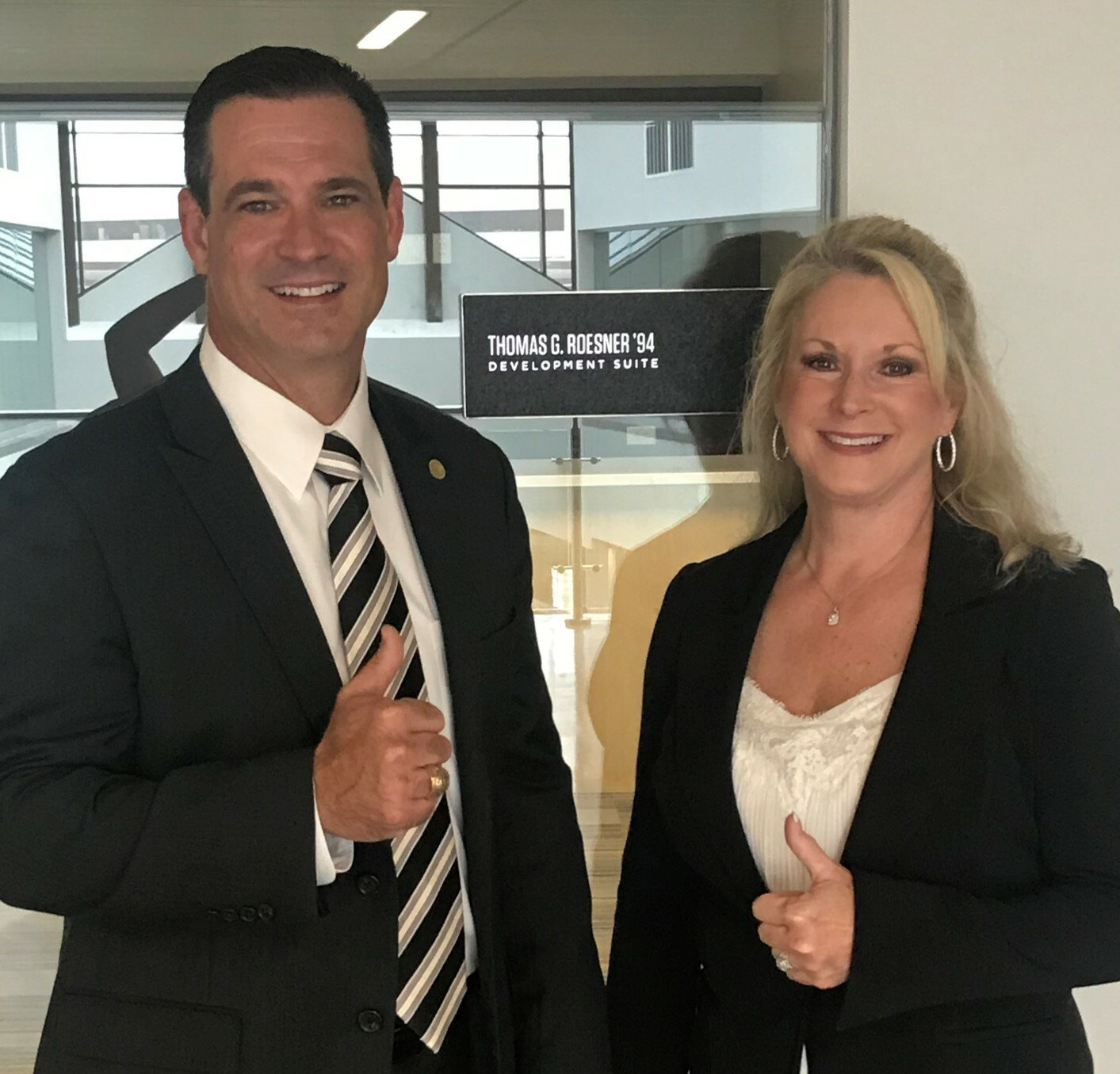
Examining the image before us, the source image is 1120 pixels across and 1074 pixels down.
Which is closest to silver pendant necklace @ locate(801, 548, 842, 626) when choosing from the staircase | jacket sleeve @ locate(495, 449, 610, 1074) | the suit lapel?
jacket sleeve @ locate(495, 449, 610, 1074)

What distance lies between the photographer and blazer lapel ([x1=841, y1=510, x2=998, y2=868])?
164 centimetres

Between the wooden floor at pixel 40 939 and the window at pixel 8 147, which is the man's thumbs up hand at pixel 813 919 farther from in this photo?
the window at pixel 8 147

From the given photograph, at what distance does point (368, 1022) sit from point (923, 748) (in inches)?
30.5

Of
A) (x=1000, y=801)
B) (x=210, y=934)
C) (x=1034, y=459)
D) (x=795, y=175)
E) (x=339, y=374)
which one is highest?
(x=795, y=175)

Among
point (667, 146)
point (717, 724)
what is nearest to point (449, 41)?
point (667, 146)

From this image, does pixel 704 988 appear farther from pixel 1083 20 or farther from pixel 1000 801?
pixel 1083 20

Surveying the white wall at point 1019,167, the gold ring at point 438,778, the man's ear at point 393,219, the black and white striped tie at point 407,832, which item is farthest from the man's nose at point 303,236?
the white wall at point 1019,167

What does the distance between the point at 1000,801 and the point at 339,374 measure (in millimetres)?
1015

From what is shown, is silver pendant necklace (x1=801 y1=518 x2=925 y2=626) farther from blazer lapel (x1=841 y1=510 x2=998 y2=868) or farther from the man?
the man

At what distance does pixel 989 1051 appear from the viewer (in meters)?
1.63

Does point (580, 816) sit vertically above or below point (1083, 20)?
below

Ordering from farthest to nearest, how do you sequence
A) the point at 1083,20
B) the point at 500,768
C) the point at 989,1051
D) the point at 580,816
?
1. the point at 580,816
2. the point at 1083,20
3. the point at 500,768
4. the point at 989,1051

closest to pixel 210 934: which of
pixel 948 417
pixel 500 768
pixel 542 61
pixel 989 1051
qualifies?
pixel 500 768

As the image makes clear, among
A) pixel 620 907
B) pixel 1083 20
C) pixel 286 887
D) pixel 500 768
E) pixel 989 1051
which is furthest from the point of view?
pixel 1083 20
